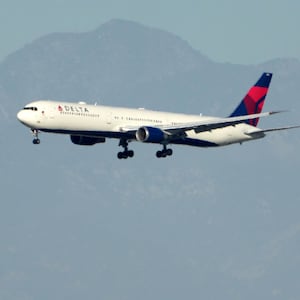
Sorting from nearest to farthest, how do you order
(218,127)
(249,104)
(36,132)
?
(36,132) < (218,127) < (249,104)

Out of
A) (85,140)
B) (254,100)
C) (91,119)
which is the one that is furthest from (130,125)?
(254,100)

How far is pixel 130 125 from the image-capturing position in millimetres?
139000

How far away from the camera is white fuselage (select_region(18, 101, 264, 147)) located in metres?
133

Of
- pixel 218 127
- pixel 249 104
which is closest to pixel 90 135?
pixel 218 127

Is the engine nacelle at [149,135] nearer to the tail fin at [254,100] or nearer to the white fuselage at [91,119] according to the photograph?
the white fuselage at [91,119]

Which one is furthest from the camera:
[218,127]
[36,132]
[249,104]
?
[249,104]

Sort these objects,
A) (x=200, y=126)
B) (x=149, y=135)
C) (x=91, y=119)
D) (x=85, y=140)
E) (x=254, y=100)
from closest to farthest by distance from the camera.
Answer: (x=91, y=119), (x=149, y=135), (x=200, y=126), (x=85, y=140), (x=254, y=100)

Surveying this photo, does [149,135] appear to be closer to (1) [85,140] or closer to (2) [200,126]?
(2) [200,126]

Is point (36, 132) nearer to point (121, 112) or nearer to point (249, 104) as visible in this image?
point (121, 112)

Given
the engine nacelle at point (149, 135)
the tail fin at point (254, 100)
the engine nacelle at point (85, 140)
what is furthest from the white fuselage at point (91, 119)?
the tail fin at point (254, 100)

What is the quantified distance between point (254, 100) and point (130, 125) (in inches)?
893

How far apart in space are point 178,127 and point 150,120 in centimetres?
389

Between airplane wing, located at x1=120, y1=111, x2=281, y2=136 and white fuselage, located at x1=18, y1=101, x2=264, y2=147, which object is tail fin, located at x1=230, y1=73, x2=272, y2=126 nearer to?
white fuselage, located at x1=18, y1=101, x2=264, y2=147

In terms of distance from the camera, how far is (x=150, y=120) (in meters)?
142
